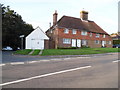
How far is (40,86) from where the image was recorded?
600 cm

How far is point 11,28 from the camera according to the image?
46.5 m

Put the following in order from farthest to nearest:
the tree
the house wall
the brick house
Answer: the tree < the brick house < the house wall

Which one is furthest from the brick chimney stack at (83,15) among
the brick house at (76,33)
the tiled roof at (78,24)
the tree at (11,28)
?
the tree at (11,28)

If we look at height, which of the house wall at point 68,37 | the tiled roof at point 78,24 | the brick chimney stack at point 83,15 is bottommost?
the house wall at point 68,37

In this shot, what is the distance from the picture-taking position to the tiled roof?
43756 millimetres

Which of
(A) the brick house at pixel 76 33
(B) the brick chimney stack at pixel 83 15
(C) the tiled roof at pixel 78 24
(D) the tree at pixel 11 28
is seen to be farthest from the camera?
(B) the brick chimney stack at pixel 83 15

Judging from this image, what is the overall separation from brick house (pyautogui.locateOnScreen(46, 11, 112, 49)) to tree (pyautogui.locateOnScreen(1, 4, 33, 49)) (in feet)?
29.0

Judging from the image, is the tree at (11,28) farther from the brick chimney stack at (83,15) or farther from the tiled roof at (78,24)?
the brick chimney stack at (83,15)

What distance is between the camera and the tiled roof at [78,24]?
144 feet

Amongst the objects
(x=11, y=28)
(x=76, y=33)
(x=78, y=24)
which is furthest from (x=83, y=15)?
(x=11, y=28)

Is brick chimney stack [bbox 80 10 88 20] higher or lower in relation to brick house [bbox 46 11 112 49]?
higher

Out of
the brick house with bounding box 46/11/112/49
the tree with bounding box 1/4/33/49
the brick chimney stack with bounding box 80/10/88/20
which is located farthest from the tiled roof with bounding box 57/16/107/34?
the tree with bounding box 1/4/33/49

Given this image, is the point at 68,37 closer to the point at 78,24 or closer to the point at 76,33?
the point at 76,33

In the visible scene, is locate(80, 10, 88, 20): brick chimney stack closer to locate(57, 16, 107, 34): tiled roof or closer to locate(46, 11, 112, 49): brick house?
locate(46, 11, 112, 49): brick house
